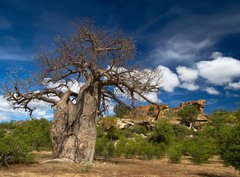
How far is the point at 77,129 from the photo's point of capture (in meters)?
11.4

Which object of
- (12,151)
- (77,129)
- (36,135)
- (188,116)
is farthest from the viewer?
(188,116)

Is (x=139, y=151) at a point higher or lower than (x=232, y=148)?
higher

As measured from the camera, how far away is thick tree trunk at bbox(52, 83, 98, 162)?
1116 cm

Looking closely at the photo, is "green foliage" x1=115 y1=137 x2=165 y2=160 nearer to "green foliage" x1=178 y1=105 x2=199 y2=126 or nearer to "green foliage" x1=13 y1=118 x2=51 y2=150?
"green foliage" x1=13 y1=118 x2=51 y2=150

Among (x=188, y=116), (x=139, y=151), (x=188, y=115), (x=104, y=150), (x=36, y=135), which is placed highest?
(x=188, y=115)

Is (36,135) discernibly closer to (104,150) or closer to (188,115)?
(104,150)

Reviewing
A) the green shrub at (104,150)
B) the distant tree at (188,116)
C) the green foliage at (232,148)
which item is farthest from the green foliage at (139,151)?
the distant tree at (188,116)

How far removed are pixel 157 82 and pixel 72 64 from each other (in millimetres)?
3448

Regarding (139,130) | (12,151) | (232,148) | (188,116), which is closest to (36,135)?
(12,151)

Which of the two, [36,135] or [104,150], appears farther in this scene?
[36,135]

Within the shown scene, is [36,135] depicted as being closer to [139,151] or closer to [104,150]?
[104,150]

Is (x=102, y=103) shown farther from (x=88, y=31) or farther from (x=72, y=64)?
(x=88, y=31)

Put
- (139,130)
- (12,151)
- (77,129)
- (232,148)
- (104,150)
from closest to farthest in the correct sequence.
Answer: (232,148), (12,151), (77,129), (104,150), (139,130)

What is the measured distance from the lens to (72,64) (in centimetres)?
1171
